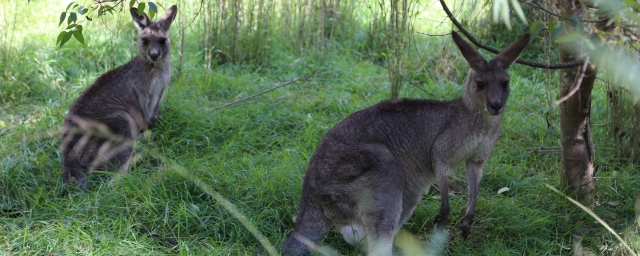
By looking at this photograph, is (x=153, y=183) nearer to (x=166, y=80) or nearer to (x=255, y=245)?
(x=255, y=245)

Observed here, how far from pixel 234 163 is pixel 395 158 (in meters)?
1.48

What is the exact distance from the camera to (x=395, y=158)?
4172 millimetres

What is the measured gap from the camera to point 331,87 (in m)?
6.75

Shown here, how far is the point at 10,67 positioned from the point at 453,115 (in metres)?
4.23

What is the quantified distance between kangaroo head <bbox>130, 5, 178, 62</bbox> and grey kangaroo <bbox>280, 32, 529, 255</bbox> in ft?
7.12

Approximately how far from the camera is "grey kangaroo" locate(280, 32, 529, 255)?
397 centimetres

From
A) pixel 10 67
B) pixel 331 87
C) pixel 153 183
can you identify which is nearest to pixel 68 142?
pixel 153 183

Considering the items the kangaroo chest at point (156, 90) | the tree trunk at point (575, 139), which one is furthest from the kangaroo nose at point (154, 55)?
the tree trunk at point (575, 139)

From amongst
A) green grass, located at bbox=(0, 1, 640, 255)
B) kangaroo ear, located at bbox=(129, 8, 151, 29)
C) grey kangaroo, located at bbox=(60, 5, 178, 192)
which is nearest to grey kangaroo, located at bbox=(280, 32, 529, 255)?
green grass, located at bbox=(0, 1, 640, 255)

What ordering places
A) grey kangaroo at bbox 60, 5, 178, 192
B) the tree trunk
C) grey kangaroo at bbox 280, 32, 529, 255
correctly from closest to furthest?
1. grey kangaroo at bbox 280, 32, 529, 255
2. the tree trunk
3. grey kangaroo at bbox 60, 5, 178, 192

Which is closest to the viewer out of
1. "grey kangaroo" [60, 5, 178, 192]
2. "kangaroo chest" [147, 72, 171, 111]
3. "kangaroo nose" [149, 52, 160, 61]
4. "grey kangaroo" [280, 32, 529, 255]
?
"grey kangaroo" [280, 32, 529, 255]

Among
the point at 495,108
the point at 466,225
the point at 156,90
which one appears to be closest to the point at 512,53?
the point at 495,108

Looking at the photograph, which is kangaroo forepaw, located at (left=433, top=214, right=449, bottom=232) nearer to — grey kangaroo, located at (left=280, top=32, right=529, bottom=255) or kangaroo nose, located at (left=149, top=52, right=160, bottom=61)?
grey kangaroo, located at (left=280, top=32, right=529, bottom=255)

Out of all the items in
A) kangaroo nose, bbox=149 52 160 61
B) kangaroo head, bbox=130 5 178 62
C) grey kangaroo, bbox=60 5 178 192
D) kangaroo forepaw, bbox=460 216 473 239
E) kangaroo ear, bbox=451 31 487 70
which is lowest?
kangaroo forepaw, bbox=460 216 473 239
